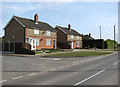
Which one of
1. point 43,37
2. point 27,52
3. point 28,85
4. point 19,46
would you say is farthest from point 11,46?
point 28,85

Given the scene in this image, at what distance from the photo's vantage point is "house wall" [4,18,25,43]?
31.8m

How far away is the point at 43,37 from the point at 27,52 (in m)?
11.3

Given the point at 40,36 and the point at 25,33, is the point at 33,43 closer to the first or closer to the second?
the point at 40,36

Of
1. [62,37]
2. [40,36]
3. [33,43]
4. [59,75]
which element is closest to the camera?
[59,75]

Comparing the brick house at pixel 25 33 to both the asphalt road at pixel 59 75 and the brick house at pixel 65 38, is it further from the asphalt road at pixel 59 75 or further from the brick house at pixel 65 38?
the asphalt road at pixel 59 75

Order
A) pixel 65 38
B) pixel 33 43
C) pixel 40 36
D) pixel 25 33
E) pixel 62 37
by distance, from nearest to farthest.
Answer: pixel 25 33
pixel 33 43
pixel 40 36
pixel 65 38
pixel 62 37

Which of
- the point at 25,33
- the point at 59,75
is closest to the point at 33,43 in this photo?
the point at 25,33

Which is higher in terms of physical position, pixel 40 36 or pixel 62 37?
pixel 62 37

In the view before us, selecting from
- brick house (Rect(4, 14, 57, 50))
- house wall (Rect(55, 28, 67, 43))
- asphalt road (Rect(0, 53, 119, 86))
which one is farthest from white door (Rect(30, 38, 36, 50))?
asphalt road (Rect(0, 53, 119, 86))

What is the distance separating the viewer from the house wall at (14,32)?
31781 millimetres

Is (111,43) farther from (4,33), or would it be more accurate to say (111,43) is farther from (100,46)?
(4,33)

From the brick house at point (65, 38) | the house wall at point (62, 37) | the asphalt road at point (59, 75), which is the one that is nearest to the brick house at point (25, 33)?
the brick house at point (65, 38)

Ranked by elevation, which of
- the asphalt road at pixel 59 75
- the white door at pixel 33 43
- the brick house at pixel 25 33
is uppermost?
the brick house at pixel 25 33

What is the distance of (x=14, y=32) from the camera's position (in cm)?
3278
